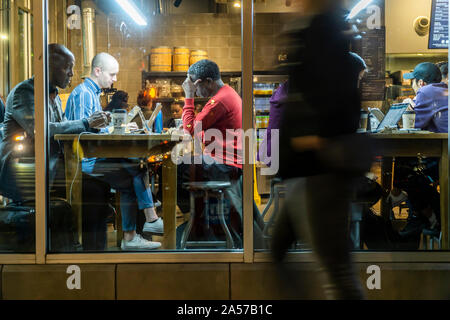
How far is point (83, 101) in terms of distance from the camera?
12.5 ft

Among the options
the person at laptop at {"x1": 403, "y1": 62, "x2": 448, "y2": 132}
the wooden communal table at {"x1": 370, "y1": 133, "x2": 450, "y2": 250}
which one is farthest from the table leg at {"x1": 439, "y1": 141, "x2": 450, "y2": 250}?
the person at laptop at {"x1": 403, "y1": 62, "x2": 448, "y2": 132}

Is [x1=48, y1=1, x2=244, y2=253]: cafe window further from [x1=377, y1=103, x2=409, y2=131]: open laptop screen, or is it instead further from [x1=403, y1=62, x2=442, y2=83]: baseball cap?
[x1=403, y1=62, x2=442, y2=83]: baseball cap

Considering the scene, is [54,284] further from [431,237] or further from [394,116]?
[394,116]

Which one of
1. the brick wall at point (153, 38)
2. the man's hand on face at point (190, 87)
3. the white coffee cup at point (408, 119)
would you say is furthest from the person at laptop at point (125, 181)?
the white coffee cup at point (408, 119)

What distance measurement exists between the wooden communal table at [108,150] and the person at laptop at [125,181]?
6cm

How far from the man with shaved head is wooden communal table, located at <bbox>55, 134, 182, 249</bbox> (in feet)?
0.24

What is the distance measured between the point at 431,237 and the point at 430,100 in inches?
44.3

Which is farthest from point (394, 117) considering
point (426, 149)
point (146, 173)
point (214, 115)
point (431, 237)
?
point (146, 173)

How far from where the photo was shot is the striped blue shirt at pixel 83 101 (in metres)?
3.73

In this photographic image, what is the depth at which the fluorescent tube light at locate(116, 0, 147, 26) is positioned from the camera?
213 inches

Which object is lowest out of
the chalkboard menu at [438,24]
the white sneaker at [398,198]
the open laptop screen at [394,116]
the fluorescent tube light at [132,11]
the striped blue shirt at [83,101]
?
the white sneaker at [398,198]

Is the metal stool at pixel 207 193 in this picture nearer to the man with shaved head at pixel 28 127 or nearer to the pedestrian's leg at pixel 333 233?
the man with shaved head at pixel 28 127
